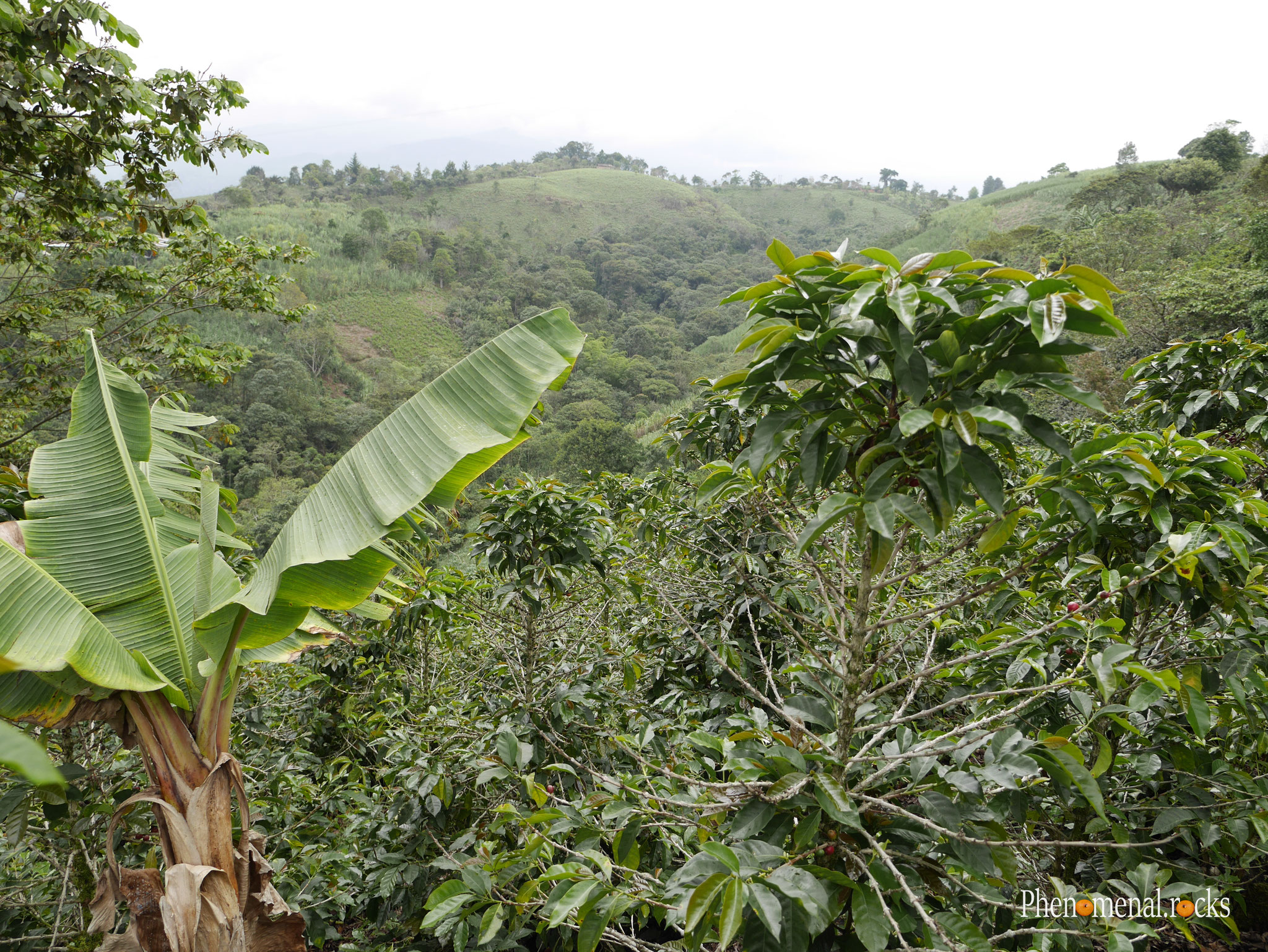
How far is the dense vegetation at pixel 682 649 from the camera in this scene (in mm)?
1277

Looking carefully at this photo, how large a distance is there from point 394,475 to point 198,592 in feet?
2.72

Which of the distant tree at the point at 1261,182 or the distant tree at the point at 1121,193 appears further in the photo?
the distant tree at the point at 1121,193

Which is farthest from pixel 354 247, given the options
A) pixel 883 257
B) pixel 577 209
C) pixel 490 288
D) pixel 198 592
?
pixel 883 257

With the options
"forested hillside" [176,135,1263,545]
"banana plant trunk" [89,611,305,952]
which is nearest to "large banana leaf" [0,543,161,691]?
"banana plant trunk" [89,611,305,952]

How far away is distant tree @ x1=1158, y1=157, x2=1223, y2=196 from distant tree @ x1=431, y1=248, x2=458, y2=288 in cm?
4425

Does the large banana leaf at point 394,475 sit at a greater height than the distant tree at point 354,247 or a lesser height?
lesser

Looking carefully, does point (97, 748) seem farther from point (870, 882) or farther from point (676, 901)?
point (870, 882)

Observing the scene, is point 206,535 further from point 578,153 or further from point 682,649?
point 578,153

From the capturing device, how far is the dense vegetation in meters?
1.28

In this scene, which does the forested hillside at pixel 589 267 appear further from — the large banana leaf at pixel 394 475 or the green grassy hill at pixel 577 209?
the large banana leaf at pixel 394 475

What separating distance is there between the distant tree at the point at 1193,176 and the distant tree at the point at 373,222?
49.9m

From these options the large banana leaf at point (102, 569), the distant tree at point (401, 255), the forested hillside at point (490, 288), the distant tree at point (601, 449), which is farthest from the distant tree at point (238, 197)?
the large banana leaf at point (102, 569)

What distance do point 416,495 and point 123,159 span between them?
4684 mm

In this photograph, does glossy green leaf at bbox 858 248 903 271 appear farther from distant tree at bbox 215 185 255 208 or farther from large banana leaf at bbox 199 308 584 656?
distant tree at bbox 215 185 255 208
